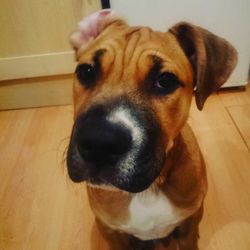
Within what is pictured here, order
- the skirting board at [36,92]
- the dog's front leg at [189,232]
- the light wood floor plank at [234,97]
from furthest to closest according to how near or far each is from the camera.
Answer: the skirting board at [36,92]
the light wood floor plank at [234,97]
the dog's front leg at [189,232]

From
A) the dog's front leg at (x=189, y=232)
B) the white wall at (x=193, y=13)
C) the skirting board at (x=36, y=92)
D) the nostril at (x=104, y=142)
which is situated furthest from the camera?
the skirting board at (x=36, y=92)

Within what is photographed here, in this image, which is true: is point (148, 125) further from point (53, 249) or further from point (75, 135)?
point (53, 249)

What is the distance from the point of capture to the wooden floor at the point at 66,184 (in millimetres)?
1654

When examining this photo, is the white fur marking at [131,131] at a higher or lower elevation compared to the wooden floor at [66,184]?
higher

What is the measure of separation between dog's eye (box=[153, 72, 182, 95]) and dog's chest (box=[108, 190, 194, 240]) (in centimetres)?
38

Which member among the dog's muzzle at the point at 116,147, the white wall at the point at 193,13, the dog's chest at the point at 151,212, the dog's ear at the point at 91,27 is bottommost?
Answer: the dog's chest at the point at 151,212

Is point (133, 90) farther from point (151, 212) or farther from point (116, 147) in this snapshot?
point (151, 212)

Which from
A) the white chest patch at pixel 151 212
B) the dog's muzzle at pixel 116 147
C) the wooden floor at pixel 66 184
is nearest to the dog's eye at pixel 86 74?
the dog's muzzle at pixel 116 147

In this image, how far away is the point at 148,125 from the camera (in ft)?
3.17

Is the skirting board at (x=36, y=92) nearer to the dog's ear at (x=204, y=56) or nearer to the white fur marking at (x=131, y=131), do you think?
the dog's ear at (x=204, y=56)

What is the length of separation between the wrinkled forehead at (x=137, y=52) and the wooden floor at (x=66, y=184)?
86cm

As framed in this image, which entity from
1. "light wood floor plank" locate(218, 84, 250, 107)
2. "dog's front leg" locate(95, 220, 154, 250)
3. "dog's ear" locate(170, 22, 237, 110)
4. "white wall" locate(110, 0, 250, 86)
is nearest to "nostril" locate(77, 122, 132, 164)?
"dog's ear" locate(170, 22, 237, 110)

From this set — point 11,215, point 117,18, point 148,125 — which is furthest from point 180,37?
point 11,215

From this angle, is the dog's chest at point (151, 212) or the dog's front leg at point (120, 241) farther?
the dog's front leg at point (120, 241)
